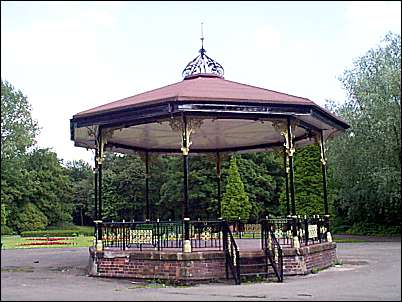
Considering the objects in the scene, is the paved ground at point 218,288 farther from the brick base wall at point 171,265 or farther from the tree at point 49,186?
the tree at point 49,186

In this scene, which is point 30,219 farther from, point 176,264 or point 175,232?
point 176,264

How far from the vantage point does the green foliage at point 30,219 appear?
172 feet

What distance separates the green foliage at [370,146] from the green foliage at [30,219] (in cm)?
3150

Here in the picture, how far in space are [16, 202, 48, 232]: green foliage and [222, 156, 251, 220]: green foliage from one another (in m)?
21.3

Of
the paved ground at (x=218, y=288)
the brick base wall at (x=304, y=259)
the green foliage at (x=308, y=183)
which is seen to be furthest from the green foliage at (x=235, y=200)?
the paved ground at (x=218, y=288)

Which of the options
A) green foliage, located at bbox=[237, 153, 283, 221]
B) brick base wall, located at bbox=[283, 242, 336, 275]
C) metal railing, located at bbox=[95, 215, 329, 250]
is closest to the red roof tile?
metal railing, located at bbox=[95, 215, 329, 250]

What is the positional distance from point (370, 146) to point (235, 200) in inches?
568

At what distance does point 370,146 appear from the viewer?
98.4ft

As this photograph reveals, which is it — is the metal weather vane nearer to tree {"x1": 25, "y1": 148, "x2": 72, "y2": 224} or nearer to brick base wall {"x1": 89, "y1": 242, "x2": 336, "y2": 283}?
brick base wall {"x1": 89, "y1": 242, "x2": 336, "y2": 283}

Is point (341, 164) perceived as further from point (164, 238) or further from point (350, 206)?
point (164, 238)

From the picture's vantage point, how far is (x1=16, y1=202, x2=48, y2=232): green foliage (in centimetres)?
5233

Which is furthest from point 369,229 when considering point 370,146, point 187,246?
point 187,246

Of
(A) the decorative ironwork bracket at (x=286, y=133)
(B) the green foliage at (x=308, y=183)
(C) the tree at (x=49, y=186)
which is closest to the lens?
(A) the decorative ironwork bracket at (x=286, y=133)

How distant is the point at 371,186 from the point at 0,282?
27250 millimetres
